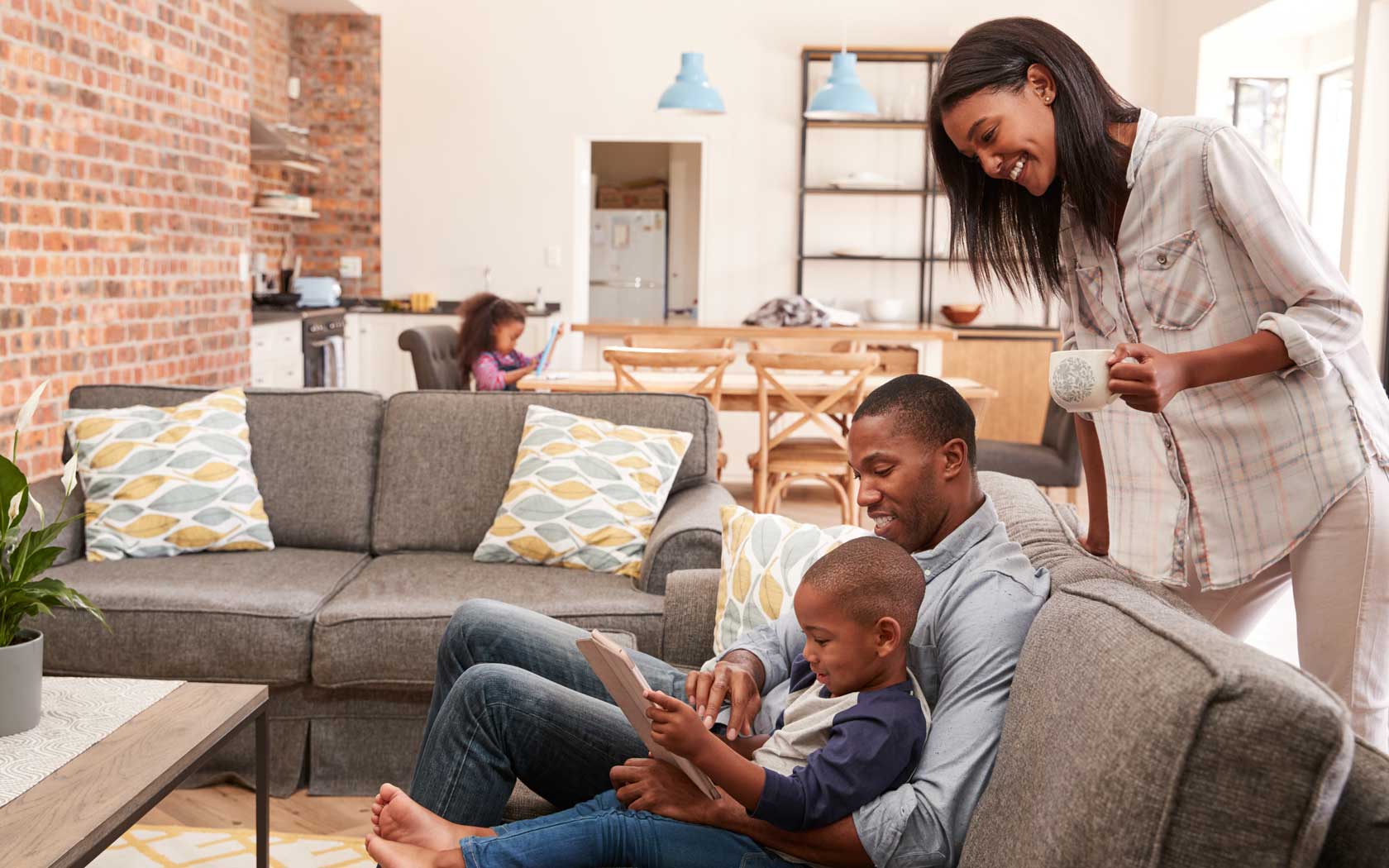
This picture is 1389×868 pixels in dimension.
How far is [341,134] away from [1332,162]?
6132 millimetres

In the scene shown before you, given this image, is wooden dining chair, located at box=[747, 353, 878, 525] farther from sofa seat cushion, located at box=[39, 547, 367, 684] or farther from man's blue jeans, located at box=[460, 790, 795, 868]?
man's blue jeans, located at box=[460, 790, 795, 868]

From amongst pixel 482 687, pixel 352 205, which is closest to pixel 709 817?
pixel 482 687

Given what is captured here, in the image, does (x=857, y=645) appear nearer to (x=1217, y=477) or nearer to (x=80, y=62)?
(x=1217, y=477)

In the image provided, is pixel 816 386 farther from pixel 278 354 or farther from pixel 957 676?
pixel 957 676

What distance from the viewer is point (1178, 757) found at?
926 millimetres

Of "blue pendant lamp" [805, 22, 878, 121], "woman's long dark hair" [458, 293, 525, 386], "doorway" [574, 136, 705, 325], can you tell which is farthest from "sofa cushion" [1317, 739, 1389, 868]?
"doorway" [574, 136, 705, 325]

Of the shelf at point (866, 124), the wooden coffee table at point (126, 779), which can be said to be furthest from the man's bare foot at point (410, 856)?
the shelf at point (866, 124)

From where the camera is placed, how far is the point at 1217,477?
5.04 ft

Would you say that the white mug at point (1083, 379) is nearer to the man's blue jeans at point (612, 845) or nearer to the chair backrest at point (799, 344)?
the man's blue jeans at point (612, 845)

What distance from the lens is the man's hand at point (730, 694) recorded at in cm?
158

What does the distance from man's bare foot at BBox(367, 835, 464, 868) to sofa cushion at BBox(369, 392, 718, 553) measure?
1.68m

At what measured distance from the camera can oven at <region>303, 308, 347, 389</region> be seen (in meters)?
6.57

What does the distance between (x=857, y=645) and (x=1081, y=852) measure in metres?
0.43

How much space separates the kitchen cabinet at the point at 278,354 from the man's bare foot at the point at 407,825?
4.55m
